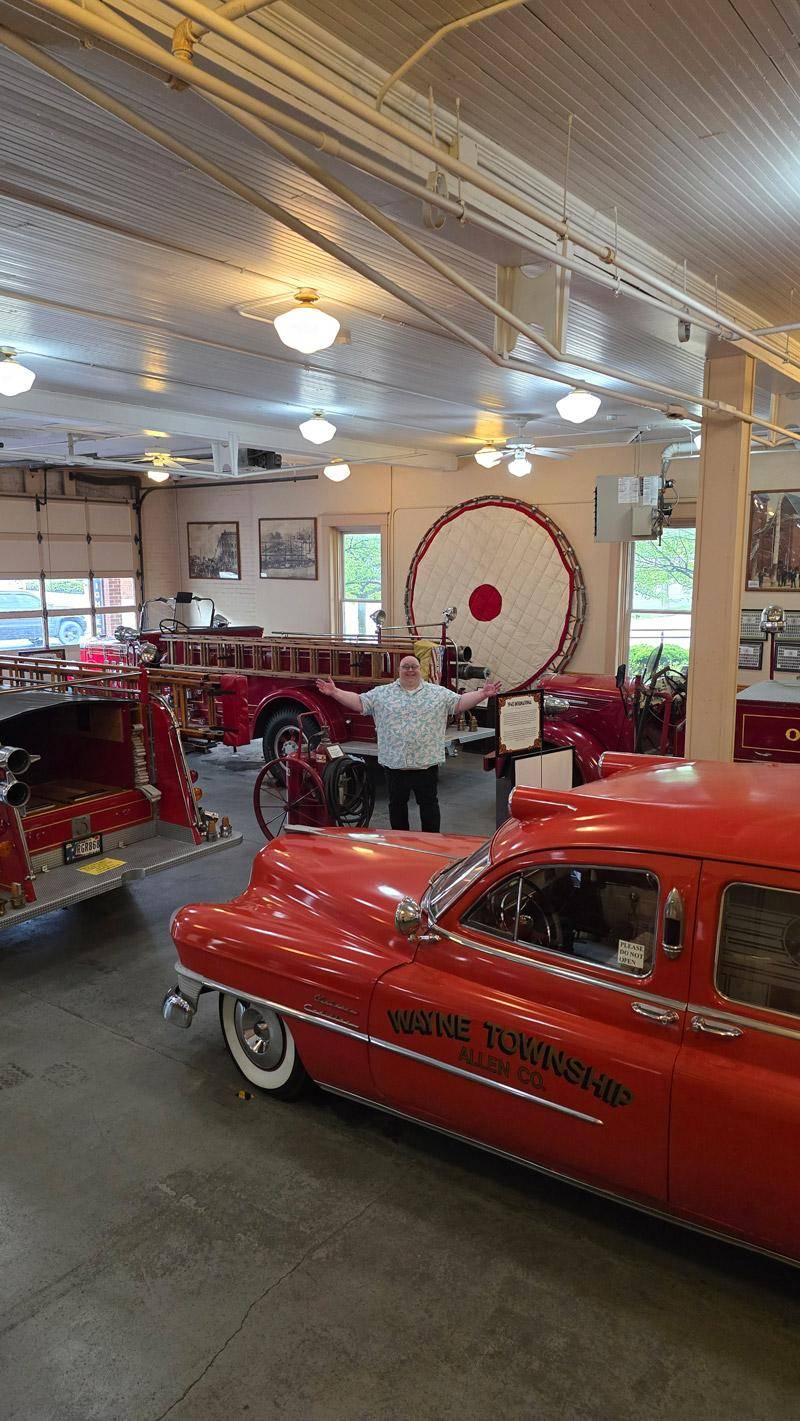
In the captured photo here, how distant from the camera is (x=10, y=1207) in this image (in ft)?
11.0

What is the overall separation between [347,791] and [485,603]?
7.29 m

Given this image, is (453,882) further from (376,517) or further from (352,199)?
(376,517)

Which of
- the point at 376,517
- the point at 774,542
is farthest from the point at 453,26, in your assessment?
the point at 376,517

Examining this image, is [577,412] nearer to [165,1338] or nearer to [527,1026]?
[527,1026]

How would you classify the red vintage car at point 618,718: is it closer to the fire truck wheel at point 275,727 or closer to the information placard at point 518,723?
the information placard at point 518,723

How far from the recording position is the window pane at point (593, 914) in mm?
2844

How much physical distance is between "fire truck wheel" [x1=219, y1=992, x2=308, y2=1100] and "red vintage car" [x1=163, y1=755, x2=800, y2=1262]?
0.02 m

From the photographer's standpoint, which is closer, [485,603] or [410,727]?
[410,727]

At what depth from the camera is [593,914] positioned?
2988 mm

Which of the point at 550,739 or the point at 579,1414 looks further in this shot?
the point at 550,739

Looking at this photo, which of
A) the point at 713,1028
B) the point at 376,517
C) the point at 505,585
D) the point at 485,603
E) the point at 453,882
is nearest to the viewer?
the point at 713,1028

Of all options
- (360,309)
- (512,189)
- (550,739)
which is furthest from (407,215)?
(550,739)

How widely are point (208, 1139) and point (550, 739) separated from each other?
566 cm

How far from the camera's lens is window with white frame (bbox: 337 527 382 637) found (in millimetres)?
15312
